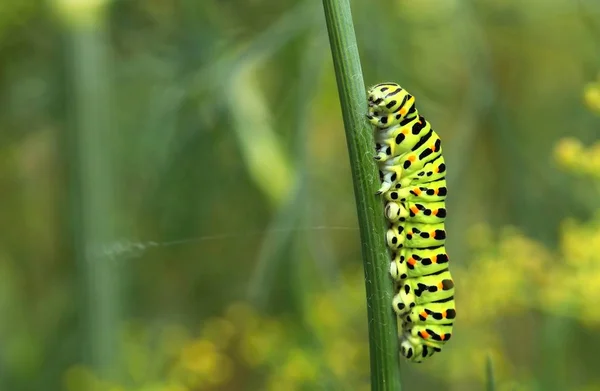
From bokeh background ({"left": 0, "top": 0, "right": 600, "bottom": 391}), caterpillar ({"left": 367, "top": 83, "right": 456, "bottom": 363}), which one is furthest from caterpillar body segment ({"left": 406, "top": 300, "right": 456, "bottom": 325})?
bokeh background ({"left": 0, "top": 0, "right": 600, "bottom": 391})

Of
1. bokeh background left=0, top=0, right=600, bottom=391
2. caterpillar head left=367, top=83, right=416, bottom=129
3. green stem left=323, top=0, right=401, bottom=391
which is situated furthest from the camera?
bokeh background left=0, top=0, right=600, bottom=391

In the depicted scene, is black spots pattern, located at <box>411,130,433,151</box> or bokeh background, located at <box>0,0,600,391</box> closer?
black spots pattern, located at <box>411,130,433,151</box>

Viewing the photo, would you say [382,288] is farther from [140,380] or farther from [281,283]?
[281,283]

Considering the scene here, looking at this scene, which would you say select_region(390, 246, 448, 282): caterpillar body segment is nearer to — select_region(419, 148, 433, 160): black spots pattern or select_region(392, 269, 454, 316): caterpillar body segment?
select_region(392, 269, 454, 316): caterpillar body segment

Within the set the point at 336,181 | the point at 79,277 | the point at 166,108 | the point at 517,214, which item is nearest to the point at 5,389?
the point at 79,277

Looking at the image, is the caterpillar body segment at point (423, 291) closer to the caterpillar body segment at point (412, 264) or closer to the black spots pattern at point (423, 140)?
the caterpillar body segment at point (412, 264)

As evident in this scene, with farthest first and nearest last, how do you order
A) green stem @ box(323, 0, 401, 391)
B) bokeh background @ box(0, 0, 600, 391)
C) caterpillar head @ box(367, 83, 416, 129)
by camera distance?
bokeh background @ box(0, 0, 600, 391) < caterpillar head @ box(367, 83, 416, 129) < green stem @ box(323, 0, 401, 391)

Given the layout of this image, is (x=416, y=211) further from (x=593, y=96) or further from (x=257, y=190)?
(x=257, y=190)
